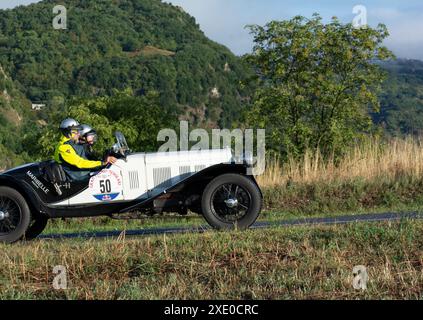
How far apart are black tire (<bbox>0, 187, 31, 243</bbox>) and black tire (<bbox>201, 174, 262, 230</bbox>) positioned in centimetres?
239

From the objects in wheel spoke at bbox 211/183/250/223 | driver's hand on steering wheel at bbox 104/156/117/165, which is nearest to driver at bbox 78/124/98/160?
driver's hand on steering wheel at bbox 104/156/117/165

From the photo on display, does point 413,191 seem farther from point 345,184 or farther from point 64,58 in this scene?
point 64,58

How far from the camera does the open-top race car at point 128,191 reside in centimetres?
831

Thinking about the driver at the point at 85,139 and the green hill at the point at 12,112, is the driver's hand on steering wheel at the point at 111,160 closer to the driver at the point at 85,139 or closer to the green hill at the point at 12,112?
the driver at the point at 85,139

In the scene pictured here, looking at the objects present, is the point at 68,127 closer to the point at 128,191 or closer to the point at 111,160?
the point at 111,160

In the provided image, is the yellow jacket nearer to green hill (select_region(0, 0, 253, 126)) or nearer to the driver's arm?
the driver's arm

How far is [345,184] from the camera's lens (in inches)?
522

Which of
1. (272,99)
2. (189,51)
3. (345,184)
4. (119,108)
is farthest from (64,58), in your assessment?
(345,184)

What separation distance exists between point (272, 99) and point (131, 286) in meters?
16.1

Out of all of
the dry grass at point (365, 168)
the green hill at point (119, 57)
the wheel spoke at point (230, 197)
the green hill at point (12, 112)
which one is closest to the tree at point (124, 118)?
the dry grass at point (365, 168)

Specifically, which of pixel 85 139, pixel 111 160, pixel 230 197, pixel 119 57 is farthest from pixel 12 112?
pixel 230 197

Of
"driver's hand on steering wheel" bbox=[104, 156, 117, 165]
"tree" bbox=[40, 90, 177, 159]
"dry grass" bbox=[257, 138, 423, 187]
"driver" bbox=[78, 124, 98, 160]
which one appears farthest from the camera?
"tree" bbox=[40, 90, 177, 159]

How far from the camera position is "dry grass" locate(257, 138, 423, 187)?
14.0 m
